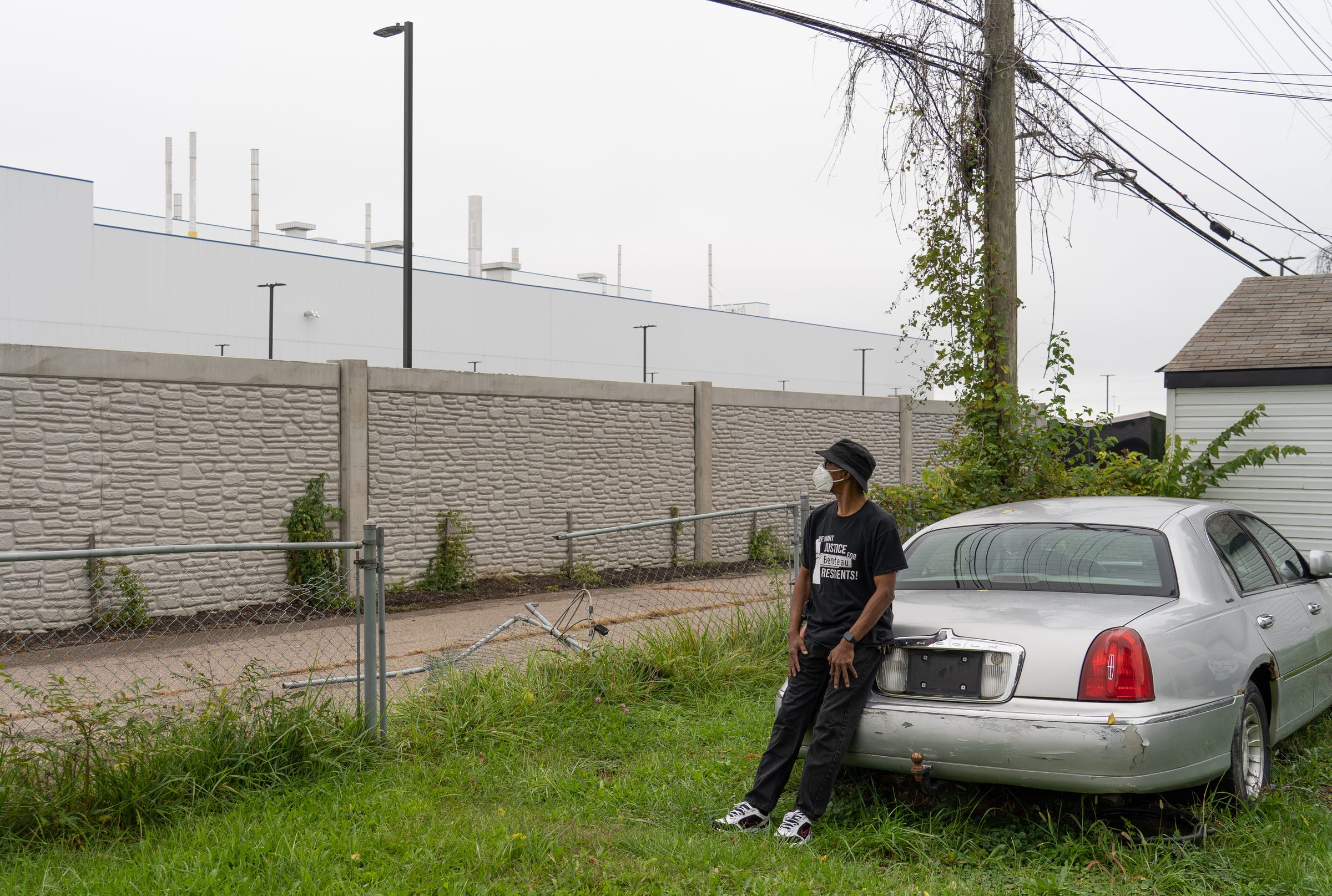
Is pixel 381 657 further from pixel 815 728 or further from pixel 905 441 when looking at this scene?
pixel 905 441

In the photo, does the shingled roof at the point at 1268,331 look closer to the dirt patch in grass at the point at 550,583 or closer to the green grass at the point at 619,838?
the dirt patch in grass at the point at 550,583

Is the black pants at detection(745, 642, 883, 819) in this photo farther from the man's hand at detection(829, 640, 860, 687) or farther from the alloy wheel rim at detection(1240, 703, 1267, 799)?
the alloy wheel rim at detection(1240, 703, 1267, 799)

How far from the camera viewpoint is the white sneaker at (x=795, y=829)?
443 centimetres

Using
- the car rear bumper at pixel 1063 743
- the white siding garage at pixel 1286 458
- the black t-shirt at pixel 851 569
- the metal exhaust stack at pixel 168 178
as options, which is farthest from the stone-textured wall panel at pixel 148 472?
the metal exhaust stack at pixel 168 178

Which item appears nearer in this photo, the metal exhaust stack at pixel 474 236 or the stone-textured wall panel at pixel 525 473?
the stone-textured wall panel at pixel 525 473

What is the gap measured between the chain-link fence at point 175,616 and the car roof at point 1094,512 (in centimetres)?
351

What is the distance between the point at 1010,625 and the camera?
14.6 feet

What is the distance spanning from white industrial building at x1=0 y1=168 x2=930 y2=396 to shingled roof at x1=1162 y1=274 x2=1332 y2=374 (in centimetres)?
781

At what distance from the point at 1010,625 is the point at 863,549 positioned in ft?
2.20

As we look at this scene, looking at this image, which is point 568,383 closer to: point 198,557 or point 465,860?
point 198,557

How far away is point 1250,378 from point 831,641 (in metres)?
9.15

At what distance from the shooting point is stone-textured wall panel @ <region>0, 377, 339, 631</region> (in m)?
9.79

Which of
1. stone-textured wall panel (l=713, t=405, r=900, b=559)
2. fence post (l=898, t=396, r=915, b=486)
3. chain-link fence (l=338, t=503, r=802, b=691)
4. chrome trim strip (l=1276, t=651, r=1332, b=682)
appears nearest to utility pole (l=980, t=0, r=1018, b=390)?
chain-link fence (l=338, t=503, r=802, b=691)

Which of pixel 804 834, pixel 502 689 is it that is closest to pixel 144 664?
pixel 502 689
